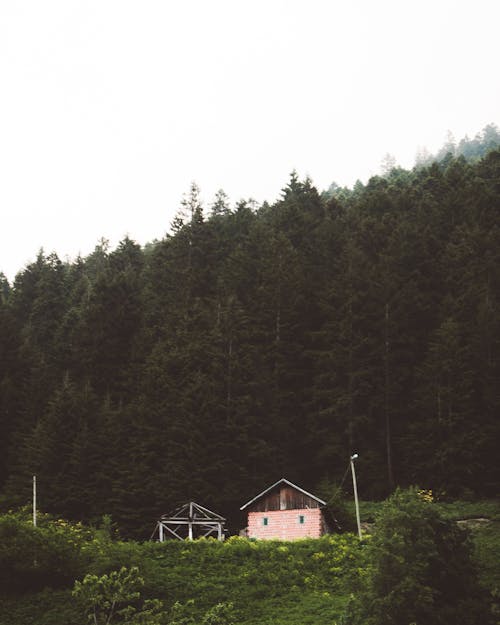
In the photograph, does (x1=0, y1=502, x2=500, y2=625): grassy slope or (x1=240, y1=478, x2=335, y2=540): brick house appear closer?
(x1=0, y1=502, x2=500, y2=625): grassy slope

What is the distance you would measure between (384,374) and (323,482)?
32.5ft

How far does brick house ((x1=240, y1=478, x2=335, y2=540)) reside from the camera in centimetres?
3772

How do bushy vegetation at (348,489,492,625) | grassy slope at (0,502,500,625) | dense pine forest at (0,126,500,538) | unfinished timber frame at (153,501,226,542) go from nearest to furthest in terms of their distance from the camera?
1. bushy vegetation at (348,489,492,625)
2. grassy slope at (0,502,500,625)
3. unfinished timber frame at (153,501,226,542)
4. dense pine forest at (0,126,500,538)

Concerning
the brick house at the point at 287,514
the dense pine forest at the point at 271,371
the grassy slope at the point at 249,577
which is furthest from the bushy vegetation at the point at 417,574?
the dense pine forest at the point at 271,371

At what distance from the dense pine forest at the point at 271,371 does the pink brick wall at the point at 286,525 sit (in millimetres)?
4940

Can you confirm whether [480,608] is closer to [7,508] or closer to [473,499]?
[473,499]

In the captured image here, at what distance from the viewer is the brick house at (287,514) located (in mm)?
37719

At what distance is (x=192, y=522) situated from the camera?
4028cm

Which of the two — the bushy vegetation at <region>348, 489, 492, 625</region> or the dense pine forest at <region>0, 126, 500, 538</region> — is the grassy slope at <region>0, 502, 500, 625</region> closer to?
the bushy vegetation at <region>348, 489, 492, 625</region>

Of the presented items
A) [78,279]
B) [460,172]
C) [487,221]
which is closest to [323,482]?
[487,221]

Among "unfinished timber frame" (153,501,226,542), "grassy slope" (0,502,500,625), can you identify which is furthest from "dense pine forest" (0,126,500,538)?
"grassy slope" (0,502,500,625)

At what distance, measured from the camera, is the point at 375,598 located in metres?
18.9

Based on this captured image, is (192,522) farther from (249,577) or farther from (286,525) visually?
(249,577)

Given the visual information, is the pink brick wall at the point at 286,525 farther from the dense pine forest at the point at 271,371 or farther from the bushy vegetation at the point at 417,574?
the bushy vegetation at the point at 417,574
